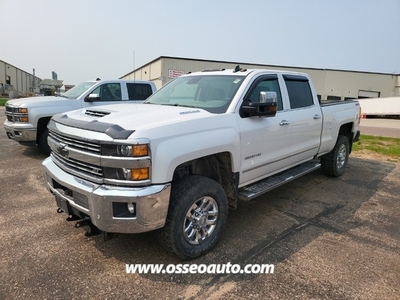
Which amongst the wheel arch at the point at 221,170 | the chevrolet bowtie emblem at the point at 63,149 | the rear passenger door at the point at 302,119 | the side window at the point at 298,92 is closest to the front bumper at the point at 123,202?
the chevrolet bowtie emblem at the point at 63,149

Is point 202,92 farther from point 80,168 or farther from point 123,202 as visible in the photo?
point 123,202

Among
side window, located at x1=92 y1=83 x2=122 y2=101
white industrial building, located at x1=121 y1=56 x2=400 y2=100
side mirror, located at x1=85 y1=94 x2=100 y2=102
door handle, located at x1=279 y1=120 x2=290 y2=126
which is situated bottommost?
door handle, located at x1=279 y1=120 x2=290 y2=126

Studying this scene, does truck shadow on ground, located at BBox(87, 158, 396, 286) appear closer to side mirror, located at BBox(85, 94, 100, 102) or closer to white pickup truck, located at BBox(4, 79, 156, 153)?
white pickup truck, located at BBox(4, 79, 156, 153)

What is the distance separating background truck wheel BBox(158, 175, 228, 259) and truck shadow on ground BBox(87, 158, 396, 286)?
0.18 metres

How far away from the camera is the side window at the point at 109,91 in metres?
7.92

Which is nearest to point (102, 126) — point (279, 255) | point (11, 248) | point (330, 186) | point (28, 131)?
point (11, 248)

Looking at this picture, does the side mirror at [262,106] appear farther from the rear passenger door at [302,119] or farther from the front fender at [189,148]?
the rear passenger door at [302,119]

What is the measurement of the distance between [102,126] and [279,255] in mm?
2234

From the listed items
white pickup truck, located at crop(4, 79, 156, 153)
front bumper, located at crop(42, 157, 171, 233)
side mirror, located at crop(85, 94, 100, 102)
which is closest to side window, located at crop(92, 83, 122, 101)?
white pickup truck, located at crop(4, 79, 156, 153)

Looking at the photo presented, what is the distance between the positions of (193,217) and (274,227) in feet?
4.46

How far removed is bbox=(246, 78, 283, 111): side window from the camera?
3.75 metres

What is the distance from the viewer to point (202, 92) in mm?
3947

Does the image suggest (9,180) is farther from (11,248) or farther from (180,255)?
(180,255)

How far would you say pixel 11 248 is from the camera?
3.14 metres
